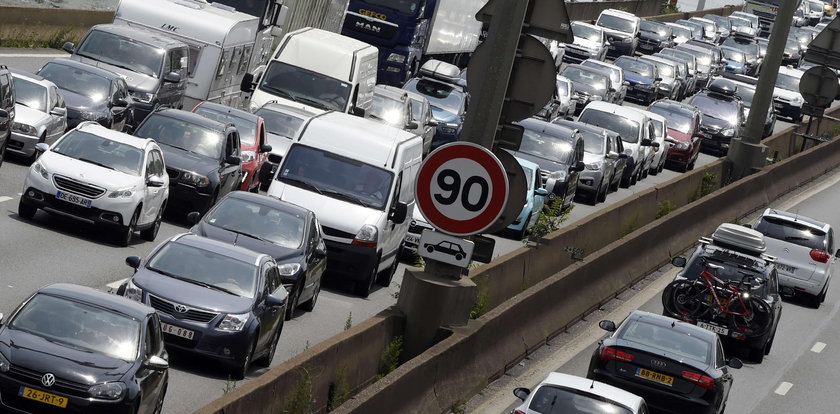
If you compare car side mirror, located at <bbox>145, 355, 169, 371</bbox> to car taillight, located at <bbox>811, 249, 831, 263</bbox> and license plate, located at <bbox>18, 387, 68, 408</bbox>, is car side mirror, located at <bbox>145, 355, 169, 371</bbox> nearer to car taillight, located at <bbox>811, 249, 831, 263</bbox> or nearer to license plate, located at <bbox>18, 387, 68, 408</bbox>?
license plate, located at <bbox>18, 387, 68, 408</bbox>

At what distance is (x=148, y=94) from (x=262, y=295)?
1447 centimetres

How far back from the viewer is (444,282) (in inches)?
587

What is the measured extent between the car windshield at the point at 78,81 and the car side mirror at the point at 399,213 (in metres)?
7.17

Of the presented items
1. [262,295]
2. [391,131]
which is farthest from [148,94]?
[262,295]

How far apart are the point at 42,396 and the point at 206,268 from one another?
499cm

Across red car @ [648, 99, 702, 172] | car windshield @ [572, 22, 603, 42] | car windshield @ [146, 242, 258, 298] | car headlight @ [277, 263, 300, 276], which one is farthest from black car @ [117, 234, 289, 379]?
car windshield @ [572, 22, 603, 42]

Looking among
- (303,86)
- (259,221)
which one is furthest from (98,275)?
(303,86)

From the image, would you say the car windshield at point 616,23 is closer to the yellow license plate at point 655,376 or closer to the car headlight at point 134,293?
the yellow license plate at point 655,376

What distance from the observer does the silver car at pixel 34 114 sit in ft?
86.5

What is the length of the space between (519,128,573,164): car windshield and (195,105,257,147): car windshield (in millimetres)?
7194

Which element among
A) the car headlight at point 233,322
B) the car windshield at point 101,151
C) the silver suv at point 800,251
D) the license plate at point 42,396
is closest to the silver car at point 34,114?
the car windshield at point 101,151

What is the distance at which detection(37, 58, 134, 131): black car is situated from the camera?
2844cm

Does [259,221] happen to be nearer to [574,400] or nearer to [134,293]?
[134,293]

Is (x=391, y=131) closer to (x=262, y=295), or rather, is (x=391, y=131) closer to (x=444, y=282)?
(x=262, y=295)
